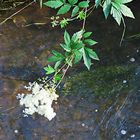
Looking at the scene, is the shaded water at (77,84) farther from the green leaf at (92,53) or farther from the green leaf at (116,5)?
the green leaf at (116,5)

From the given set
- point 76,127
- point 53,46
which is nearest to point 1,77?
point 53,46

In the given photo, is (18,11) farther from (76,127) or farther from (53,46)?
(76,127)

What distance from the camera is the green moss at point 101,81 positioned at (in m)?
2.59

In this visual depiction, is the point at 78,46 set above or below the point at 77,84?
above

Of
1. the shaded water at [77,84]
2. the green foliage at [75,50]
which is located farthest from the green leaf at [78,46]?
the shaded water at [77,84]

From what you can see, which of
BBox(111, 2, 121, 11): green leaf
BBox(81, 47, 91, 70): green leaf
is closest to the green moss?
BBox(81, 47, 91, 70): green leaf

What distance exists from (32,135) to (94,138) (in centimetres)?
38

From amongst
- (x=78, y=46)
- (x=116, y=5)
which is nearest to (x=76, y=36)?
(x=78, y=46)

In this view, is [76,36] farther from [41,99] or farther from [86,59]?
[41,99]

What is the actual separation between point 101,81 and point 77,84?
0.16m

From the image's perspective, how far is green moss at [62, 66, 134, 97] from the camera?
102 inches

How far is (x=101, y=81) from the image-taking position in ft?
8.65

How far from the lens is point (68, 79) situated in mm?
2670

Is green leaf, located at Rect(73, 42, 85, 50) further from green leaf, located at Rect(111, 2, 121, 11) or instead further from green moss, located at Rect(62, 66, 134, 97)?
green moss, located at Rect(62, 66, 134, 97)
